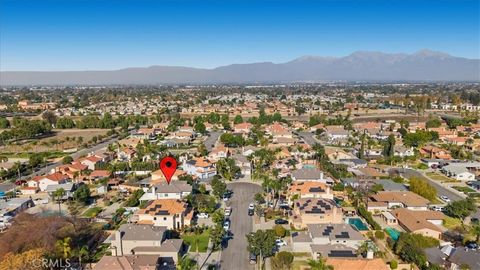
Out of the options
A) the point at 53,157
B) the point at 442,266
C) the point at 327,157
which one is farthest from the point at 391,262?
the point at 53,157

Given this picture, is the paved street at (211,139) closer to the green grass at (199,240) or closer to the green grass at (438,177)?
the green grass at (438,177)

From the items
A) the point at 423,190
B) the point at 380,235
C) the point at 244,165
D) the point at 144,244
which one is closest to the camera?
the point at 144,244

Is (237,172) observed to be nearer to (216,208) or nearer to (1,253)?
(216,208)

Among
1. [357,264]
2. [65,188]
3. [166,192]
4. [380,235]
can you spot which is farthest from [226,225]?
[65,188]

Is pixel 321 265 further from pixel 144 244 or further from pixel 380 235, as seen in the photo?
pixel 144 244

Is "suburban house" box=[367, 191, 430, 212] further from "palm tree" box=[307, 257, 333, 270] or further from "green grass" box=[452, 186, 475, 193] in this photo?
"palm tree" box=[307, 257, 333, 270]

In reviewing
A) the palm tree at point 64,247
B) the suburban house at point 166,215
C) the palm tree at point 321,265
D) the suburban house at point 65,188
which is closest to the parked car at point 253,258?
the palm tree at point 321,265

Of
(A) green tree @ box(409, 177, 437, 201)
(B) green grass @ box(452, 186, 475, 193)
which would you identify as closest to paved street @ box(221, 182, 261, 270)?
(A) green tree @ box(409, 177, 437, 201)
